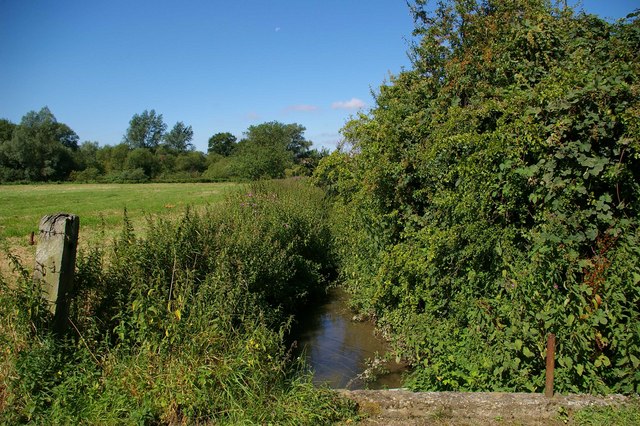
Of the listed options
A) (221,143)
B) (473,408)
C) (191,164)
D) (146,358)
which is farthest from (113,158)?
(473,408)

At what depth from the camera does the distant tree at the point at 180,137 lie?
391 ft

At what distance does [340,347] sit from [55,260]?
519 centimetres

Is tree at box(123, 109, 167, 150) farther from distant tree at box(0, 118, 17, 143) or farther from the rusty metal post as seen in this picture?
the rusty metal post

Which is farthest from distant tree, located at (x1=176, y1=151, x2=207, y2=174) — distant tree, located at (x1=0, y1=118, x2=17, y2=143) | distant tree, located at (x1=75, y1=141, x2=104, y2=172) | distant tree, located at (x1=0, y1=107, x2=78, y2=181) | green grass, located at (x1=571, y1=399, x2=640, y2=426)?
green grass, located at (x1=571, y1=399, x2=640, y2=426)

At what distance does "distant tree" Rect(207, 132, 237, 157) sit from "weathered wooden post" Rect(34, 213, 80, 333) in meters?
112

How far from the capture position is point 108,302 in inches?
211

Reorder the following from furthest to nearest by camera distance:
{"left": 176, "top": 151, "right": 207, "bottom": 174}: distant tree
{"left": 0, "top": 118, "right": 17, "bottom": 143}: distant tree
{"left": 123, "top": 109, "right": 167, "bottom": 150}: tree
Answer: {"left": 123, "top": 109, "right": 167, "bottom": 150}: tree < {"left": 176, "top": 151, "right": 207, "bottom": 174}: distant tree < {"left": 0, "top": 118, "right": 17, "bottom": 143}: distant tree

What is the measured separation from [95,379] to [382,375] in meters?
4.13

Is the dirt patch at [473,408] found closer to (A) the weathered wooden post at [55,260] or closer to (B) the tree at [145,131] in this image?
(A) the weathered wooden post at [55,260]

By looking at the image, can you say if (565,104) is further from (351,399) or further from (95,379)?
(95,379)

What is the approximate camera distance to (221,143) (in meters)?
114

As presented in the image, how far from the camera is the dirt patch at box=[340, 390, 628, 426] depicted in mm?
3703

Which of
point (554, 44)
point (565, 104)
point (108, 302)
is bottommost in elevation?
point (108, 302)

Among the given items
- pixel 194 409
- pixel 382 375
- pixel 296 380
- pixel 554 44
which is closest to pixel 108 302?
pixel 194 409
